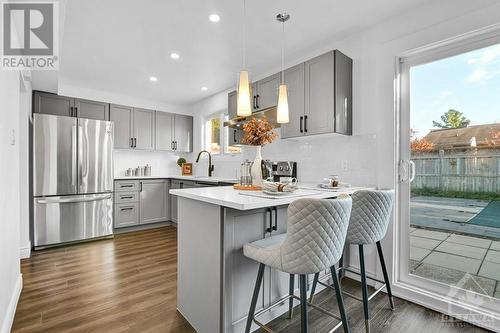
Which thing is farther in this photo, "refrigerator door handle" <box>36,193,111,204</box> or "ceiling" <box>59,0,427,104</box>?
"refrigerator door handle" <box>36,193,111,204</box>

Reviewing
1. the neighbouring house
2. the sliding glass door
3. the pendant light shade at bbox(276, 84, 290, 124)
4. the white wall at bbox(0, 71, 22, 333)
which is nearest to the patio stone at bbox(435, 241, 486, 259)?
the sliding glass door

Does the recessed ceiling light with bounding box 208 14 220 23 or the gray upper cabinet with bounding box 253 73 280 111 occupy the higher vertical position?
the recessed ceiling light with bounding box 208 14 220 23

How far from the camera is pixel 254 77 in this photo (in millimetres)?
3893

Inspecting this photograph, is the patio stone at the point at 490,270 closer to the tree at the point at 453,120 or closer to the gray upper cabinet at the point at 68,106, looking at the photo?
the tree at the point at 453,120

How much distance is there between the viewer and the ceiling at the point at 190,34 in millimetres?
2203

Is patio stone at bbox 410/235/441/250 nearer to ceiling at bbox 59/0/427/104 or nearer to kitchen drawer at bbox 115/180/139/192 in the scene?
ceiling at bbox 59/0/427/104

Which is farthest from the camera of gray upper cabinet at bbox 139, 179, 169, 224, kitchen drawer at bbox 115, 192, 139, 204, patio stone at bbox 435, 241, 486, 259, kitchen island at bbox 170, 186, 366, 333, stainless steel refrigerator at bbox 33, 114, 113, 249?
gray upper cabinet at bbox 139, 179, 169, 224

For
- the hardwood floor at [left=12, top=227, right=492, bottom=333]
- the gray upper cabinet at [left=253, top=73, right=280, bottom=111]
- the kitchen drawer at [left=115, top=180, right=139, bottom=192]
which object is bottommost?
the hardwood floor at [left=12, top=227, right=492, bottom=333]

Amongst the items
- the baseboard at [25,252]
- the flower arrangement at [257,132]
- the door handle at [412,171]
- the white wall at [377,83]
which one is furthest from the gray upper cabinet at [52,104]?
the door handle at [412,171]

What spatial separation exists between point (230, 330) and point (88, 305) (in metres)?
1.31

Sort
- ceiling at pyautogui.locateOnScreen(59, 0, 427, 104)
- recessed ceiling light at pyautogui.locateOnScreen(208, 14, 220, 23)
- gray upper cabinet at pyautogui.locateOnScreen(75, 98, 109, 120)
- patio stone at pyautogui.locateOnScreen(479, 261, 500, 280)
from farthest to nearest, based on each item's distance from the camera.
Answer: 1. gray upper cabinet at pyautogui.locateOnScreen(75, 98, 109, 120)
2. recessed ceiling light at pyautogui.locateOnScreen(208, 14, 220, 23)
3. ceiling at pyautogui.locateOnScreen(59, 0, 427, 104)
4. patio stone at pyautogui.locateOnScreen(479, 261, 500, 280)

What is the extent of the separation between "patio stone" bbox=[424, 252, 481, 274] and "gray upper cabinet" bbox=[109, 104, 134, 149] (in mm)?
4789

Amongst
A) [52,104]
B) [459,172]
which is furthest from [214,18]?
[52,104]

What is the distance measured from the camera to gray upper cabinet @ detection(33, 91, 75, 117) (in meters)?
3.77
